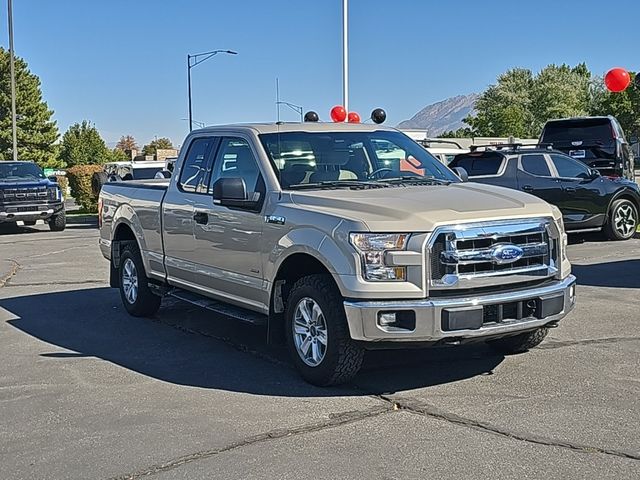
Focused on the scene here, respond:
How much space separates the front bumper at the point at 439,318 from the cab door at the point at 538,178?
8669mm

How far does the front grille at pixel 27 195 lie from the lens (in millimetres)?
20984

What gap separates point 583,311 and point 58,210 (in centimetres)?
1608

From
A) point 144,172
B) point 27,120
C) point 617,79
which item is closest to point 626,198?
point 617,79

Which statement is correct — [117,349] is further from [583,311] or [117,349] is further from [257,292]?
[583,311]

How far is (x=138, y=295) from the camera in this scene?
8961 millimetres

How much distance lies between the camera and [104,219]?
9844mm

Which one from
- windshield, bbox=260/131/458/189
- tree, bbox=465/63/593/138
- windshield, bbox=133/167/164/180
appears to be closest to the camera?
windshield, bbox=260/131/458/189

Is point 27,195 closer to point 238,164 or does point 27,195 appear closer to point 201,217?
point 201,217

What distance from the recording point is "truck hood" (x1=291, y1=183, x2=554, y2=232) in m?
5.67

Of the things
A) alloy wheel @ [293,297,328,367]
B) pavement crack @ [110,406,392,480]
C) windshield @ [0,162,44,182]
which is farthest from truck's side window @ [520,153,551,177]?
windshield @ [0,162,44,182]

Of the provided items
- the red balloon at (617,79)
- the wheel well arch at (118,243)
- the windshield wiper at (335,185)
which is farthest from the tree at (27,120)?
the windshield wiper at (335,185)

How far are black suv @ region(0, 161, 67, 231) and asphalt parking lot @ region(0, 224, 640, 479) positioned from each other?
13.1 metres

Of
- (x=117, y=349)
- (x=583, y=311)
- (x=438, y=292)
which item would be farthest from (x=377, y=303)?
(x=583, y=311)

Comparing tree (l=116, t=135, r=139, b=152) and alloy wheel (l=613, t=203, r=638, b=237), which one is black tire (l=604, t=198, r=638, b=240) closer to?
alloy wheel (l=613, t=203, r=638, b=237)
